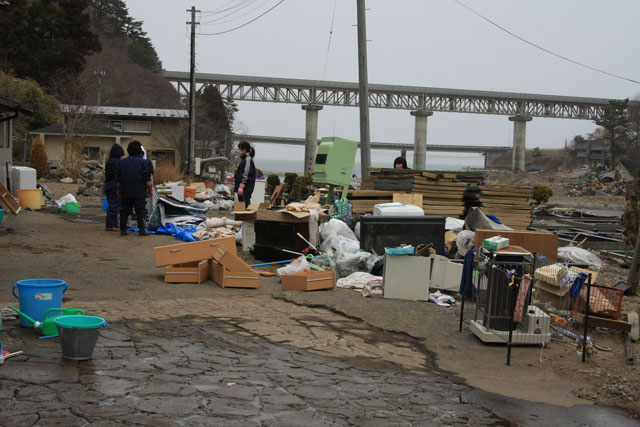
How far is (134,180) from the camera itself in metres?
13.9

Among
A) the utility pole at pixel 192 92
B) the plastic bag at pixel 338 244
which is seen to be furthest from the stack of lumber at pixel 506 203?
the utility pole at pixel 192 92

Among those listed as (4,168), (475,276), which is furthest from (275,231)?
(4,168)

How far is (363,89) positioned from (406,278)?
440 inches

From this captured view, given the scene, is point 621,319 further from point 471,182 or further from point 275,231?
point 471,182

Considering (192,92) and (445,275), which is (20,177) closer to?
(445,275)

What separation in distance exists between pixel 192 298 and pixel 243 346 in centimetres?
232

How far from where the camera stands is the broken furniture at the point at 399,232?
37.3 feet

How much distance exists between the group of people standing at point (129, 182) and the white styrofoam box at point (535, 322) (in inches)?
361

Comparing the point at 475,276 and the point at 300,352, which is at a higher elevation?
the point at 475,276

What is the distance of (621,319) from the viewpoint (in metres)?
8.29

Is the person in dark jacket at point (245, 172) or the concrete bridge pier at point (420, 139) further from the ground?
the concrete bridge pier at point (420, 139)

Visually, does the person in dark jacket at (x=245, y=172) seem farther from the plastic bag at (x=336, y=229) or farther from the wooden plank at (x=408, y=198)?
the plastic bag at (x=336, y=229)

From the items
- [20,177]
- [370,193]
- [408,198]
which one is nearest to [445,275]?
[408,198]

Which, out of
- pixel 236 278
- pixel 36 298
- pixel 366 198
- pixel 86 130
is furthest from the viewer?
pixel 86 130
